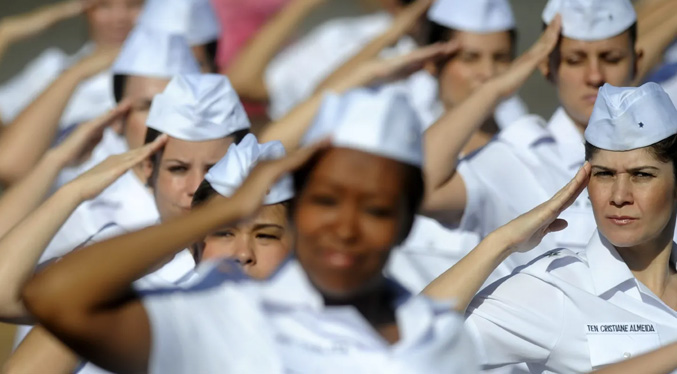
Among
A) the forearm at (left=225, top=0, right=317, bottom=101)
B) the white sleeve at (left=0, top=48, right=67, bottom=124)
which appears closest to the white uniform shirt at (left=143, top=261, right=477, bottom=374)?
the forearm at (left=225, top=0, right=317, bottom=101)

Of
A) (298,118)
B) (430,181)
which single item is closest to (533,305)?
(430,181)

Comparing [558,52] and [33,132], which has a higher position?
[558,52]

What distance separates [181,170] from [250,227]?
79cm

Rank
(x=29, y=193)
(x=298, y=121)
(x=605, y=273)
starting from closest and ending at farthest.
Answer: (x=605, y=273)
(x=29, y=193)
(x=298, y=121)

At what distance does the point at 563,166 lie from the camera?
187 inches

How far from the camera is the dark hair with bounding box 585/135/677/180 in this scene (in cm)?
372

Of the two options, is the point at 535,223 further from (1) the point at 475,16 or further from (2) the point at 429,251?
(1) the point at 475,16

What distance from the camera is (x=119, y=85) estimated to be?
5223mm

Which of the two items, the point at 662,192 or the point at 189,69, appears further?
the point at 189,69

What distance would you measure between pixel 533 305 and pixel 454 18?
7.07ft

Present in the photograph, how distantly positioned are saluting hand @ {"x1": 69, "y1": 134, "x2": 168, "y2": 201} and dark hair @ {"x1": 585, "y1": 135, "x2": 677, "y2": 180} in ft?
3.84

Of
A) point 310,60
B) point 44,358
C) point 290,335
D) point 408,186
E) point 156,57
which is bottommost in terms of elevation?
point 310,60

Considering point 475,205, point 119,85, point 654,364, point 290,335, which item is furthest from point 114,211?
point 290,335

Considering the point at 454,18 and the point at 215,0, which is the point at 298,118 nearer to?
the point at 454,18
